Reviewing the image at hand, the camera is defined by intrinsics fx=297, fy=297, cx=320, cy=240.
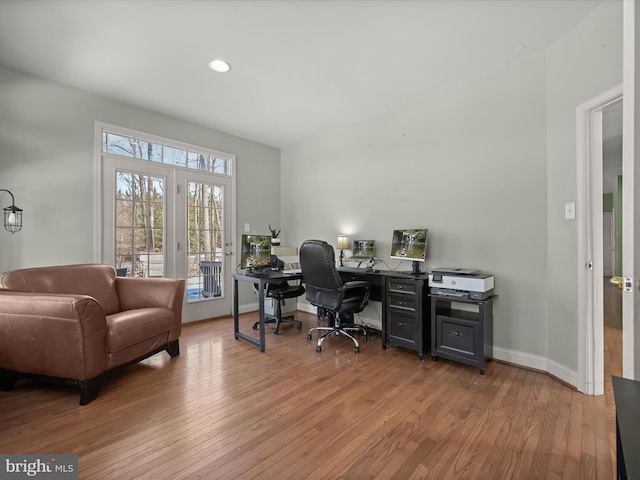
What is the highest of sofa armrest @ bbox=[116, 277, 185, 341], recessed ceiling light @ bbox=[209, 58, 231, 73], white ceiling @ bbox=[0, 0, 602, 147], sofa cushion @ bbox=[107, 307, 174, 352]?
white ceiling @ bbox=[0, 0, 602, 147]

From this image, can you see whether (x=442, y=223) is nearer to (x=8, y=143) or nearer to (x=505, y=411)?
(x=505, y=411)

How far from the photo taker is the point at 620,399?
2.49ft

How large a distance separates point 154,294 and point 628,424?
3.20 metres

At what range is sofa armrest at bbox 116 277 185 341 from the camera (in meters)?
2.86

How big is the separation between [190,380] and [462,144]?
3324mm

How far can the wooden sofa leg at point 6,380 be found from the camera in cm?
220

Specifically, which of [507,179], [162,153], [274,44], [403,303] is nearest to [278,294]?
[403,303]

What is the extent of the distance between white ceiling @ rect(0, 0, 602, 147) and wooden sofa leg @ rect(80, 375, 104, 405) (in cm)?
260

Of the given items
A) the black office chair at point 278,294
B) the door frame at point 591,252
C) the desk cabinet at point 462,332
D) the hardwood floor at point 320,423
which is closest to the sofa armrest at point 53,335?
the hardwood floor at point 320,423

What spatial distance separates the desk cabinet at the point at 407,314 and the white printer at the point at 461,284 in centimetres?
14

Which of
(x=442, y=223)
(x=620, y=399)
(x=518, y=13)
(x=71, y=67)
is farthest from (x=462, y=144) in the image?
(x=71, y=67)

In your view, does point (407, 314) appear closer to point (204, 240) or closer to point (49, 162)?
point (204, 240)

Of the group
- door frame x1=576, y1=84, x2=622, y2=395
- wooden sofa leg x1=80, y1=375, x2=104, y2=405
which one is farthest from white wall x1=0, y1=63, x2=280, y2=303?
door frame x1=576, y1=84, x2=622, y2=395

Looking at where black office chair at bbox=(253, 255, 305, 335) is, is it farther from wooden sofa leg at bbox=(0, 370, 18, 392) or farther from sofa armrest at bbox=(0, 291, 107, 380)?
wooden sofa leg at bbox=(0, 370, 18, 392)
